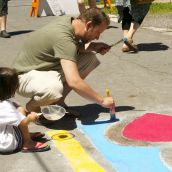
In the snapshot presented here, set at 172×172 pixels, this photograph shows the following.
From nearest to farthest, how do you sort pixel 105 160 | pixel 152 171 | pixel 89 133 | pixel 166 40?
pixel 152 171, pixel 105 160, pixel 89 133, pixel 166 40

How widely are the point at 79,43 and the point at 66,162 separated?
1.22 m

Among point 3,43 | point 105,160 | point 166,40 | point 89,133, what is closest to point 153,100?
point 89,133

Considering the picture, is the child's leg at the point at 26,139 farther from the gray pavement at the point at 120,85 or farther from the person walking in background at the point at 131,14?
the person walking in background at the point at 131,14

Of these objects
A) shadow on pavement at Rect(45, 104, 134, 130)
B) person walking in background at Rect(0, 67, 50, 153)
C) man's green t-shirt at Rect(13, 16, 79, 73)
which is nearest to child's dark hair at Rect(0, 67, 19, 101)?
person walking in background at Rect(0, 67, 50, 153)

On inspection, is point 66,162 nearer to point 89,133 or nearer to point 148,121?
point 89,133

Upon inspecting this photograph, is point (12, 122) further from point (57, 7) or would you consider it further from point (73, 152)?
point (57, 7)

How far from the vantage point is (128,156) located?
12.0 ft

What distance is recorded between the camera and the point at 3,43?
29.2ft

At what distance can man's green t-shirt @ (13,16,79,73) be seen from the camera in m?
4.05

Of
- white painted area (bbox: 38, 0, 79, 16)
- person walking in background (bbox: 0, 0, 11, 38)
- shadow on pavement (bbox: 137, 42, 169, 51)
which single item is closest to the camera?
shadow on pavement (bbox: 137, 42, 169, 51)

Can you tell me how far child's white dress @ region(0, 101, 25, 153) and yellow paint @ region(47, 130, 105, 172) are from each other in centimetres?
38

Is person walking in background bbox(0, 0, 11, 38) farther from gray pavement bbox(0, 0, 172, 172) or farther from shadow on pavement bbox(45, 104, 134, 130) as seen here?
shadow on pavement bbox(45, 104, 134, 130)

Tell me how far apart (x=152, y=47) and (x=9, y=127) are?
4753 mm

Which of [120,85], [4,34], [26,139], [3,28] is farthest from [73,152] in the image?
[3,28]
